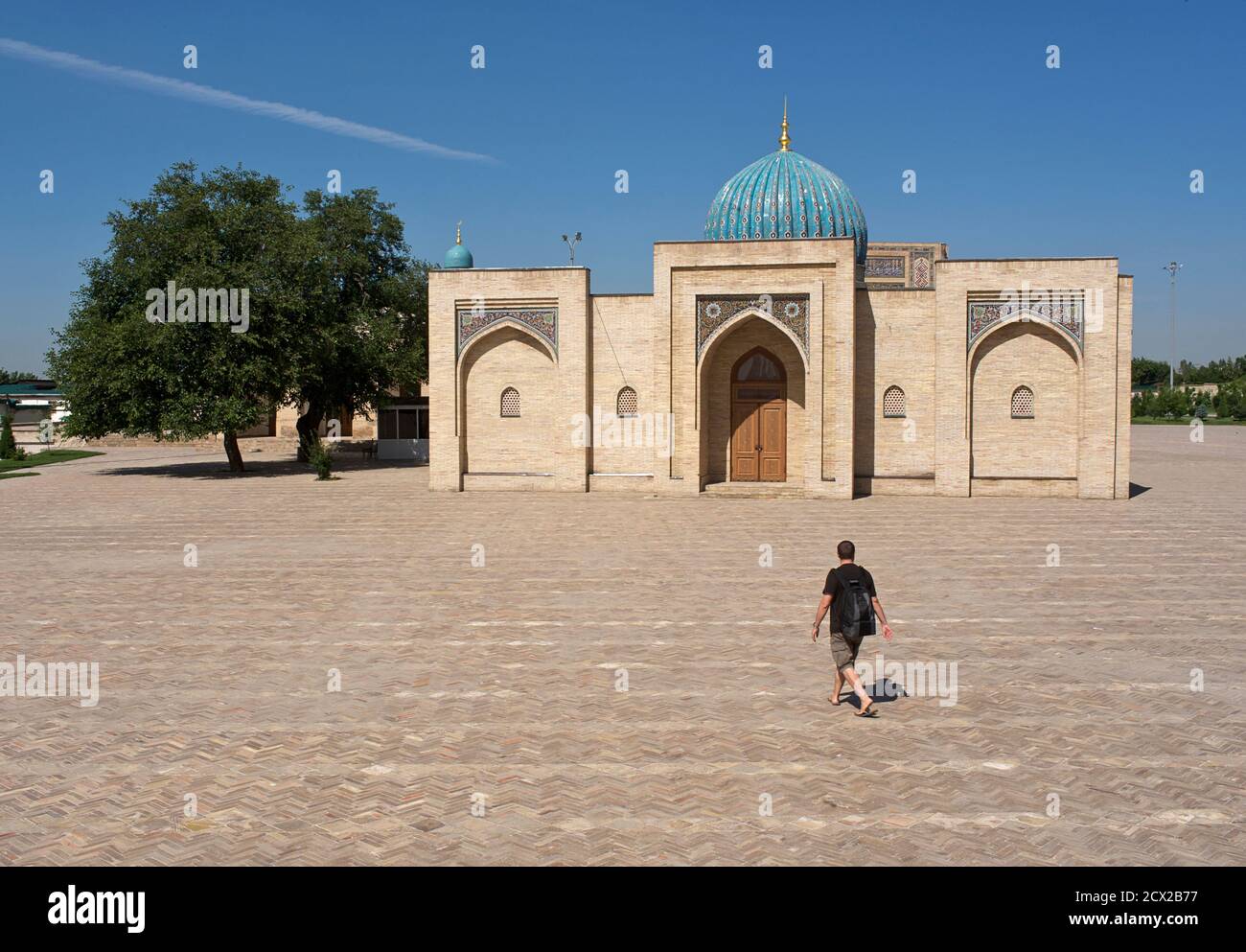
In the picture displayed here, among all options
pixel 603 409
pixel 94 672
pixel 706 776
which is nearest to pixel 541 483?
pixel 603 409

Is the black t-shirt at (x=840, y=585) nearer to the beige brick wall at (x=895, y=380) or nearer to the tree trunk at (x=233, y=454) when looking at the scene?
the beige brick wall at (x=895, y=380)

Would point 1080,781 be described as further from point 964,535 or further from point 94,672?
point 964,535

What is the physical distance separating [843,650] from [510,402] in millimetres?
17572

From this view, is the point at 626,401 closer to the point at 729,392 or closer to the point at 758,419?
the point at 729,392

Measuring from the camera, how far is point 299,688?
295 inches

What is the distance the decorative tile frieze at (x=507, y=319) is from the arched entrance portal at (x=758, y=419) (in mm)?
4256

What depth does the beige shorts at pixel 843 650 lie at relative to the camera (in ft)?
22.6

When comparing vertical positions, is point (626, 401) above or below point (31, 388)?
below

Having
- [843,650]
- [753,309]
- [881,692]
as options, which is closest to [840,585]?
[843,650]

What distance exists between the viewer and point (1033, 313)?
21.2 meters

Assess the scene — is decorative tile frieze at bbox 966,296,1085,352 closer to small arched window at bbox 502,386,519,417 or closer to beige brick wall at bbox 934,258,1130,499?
beige brick wall at bbox 934,258,1130,499

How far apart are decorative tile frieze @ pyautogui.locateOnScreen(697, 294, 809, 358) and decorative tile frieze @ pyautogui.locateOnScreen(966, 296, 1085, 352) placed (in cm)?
346

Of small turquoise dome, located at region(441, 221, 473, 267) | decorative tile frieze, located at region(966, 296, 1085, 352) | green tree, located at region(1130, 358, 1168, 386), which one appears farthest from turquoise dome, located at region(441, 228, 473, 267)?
green tree, located at region(1130, 358, 1168, 386)

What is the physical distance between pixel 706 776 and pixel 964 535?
1096cm
